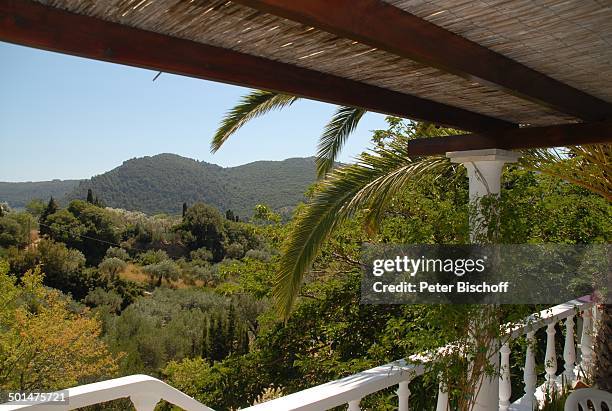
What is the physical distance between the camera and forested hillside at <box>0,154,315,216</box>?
93.9 ft

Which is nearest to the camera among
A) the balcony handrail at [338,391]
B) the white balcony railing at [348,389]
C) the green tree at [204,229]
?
the white balcony railing at [348,389]

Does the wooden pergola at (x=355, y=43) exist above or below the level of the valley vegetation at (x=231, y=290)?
above

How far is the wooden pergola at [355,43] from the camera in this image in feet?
4.35

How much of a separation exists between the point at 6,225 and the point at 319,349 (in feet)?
54.2

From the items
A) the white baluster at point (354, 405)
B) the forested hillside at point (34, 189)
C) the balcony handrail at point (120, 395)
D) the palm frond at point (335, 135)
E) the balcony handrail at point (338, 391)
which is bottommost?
the white baluster at point (354, 405)

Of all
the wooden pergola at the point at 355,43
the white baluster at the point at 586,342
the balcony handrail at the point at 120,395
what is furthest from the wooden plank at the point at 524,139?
the balcony handrail at the point at 120,395

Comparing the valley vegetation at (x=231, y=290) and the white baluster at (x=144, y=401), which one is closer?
the white baluster at (x=144, y=401)

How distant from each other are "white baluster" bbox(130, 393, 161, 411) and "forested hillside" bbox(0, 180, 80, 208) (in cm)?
2860

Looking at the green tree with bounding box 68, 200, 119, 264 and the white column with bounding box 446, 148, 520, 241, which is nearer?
the white column with bounding box 446, 148, 520, 241

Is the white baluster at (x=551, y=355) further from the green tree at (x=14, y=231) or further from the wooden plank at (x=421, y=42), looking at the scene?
the green tree at (x=14, y=231)

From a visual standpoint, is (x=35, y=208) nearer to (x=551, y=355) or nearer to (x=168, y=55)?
Result: (x=551, y=355)

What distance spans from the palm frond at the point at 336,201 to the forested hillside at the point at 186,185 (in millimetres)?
23648

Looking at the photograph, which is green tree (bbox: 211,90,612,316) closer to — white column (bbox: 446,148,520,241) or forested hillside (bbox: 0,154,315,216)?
white column (bbox: 446,148,520,241)

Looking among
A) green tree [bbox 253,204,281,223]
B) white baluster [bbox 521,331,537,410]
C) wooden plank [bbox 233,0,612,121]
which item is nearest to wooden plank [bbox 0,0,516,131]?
wooden plank [bbox 233,0,612,121]
